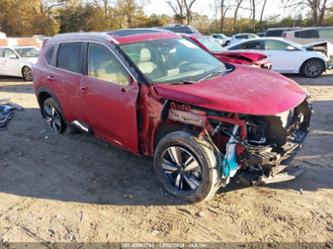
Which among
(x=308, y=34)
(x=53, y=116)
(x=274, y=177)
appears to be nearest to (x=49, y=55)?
(x=53, y=116)

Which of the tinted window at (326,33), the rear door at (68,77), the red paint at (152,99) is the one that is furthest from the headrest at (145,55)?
the tinted window at (326,33)

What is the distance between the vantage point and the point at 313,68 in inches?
455

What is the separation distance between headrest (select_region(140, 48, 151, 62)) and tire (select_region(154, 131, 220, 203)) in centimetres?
112

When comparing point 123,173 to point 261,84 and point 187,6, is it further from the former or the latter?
point 187,6

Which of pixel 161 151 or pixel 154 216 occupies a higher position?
pixel 161 151

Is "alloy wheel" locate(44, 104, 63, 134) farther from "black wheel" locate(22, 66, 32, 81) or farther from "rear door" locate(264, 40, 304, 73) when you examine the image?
"rear door" locate(264, 40, 304, 73)

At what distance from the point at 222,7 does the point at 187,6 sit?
5546mm

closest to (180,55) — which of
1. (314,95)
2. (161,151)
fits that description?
(161,151)

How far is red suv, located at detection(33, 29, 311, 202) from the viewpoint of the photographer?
3473mm

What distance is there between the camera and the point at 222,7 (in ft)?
167

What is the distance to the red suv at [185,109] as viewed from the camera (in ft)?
11.4

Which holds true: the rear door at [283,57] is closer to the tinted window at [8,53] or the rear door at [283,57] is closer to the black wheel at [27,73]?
→ the black wheel at [27,73]

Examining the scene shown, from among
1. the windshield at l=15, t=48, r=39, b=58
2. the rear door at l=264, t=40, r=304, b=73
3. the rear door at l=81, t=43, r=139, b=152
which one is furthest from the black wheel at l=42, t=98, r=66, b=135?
the windshield at l=15, t=48, r=39, b=58

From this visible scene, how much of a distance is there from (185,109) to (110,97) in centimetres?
115
